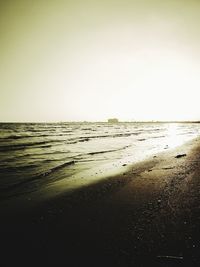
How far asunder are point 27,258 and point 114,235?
1557 millimetres

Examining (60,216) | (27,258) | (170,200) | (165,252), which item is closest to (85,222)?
(60,216)

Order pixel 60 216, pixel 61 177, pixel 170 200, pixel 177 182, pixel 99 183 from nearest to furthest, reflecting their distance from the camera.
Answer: pixel 60 216 → pixel 170 200 → pixel 177 182 → pixel 99 183 → pixel 61 177

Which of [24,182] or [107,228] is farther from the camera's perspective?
[24,182]

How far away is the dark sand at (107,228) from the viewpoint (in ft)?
11.2

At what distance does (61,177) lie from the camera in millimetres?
9508

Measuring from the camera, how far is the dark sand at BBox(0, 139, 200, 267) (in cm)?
341

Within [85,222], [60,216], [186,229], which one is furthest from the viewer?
Answer: [60,216]

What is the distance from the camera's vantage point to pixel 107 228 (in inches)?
172

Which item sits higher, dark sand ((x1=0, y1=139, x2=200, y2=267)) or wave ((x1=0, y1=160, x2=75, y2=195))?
dark sand ((x1=0, y1=139, x2=200, y2=267))

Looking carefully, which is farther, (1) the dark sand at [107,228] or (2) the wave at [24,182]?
(2) the wave at [24,182]

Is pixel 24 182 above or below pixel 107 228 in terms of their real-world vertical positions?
below

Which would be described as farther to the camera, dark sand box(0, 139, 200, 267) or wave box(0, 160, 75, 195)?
wave box(0, 160, 75, 195)

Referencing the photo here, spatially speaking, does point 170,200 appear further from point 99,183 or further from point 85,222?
point 99,183

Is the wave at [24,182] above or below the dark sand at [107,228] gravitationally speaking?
below
